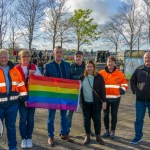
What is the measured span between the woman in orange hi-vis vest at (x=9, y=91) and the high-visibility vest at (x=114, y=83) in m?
2.10

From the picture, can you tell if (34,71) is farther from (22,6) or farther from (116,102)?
(22,6)

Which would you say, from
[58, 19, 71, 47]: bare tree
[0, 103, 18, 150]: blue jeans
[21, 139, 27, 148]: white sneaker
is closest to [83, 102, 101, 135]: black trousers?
[21, 139, 27, 148]: white sneaker

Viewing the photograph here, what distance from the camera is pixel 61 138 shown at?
6.50 metres

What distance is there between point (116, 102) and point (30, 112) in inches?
78.0

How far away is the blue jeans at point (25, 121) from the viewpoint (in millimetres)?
5844

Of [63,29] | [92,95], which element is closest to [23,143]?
[92,95]

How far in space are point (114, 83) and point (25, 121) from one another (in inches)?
85.0

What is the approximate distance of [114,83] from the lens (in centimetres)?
670

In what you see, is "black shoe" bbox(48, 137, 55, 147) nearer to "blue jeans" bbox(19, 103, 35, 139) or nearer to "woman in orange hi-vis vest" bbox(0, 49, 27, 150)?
"blue jeans" bbox(19, 103, 35, 139)

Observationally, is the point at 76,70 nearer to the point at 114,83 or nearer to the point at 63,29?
the point at 114,83

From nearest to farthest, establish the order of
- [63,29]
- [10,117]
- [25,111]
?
[10,117] → [25,111] → [63,29]

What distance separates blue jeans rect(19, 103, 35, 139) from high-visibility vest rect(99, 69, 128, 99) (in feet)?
5.92

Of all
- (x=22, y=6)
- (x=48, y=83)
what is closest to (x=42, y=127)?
(x=48, y=83)

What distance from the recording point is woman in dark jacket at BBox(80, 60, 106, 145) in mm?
6168
